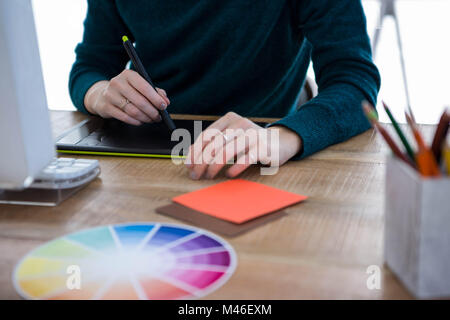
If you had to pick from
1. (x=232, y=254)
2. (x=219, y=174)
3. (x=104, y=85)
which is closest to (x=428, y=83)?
(x=104, y=85)

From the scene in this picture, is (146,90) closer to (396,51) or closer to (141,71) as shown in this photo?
(141,71)

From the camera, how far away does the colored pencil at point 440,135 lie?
1.54 ft

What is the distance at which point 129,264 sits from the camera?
51 centimetres

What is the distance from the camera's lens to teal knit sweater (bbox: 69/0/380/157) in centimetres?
105

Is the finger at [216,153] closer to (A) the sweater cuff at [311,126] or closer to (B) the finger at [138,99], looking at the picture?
(A) the sweater cuff at [311,126]

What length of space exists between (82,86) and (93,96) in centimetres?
10

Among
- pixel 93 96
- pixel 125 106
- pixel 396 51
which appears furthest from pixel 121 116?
pixel 396 51

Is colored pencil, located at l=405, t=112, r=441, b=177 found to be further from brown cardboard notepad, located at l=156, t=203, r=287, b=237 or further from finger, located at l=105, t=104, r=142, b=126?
finger, located at l=105, t=104, r=142, b=126

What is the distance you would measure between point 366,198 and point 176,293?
0.31 meters

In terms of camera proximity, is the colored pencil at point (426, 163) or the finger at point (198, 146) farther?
the finger at point (198, 146)

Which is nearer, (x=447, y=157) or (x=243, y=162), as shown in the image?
(x=447, y=157)

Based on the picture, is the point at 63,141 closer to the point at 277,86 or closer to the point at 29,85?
the point at 29,85

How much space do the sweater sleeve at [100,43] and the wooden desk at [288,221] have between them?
1.64ft

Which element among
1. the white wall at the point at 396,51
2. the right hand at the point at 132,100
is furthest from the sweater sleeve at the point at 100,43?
the white wall at the point at 396,51
